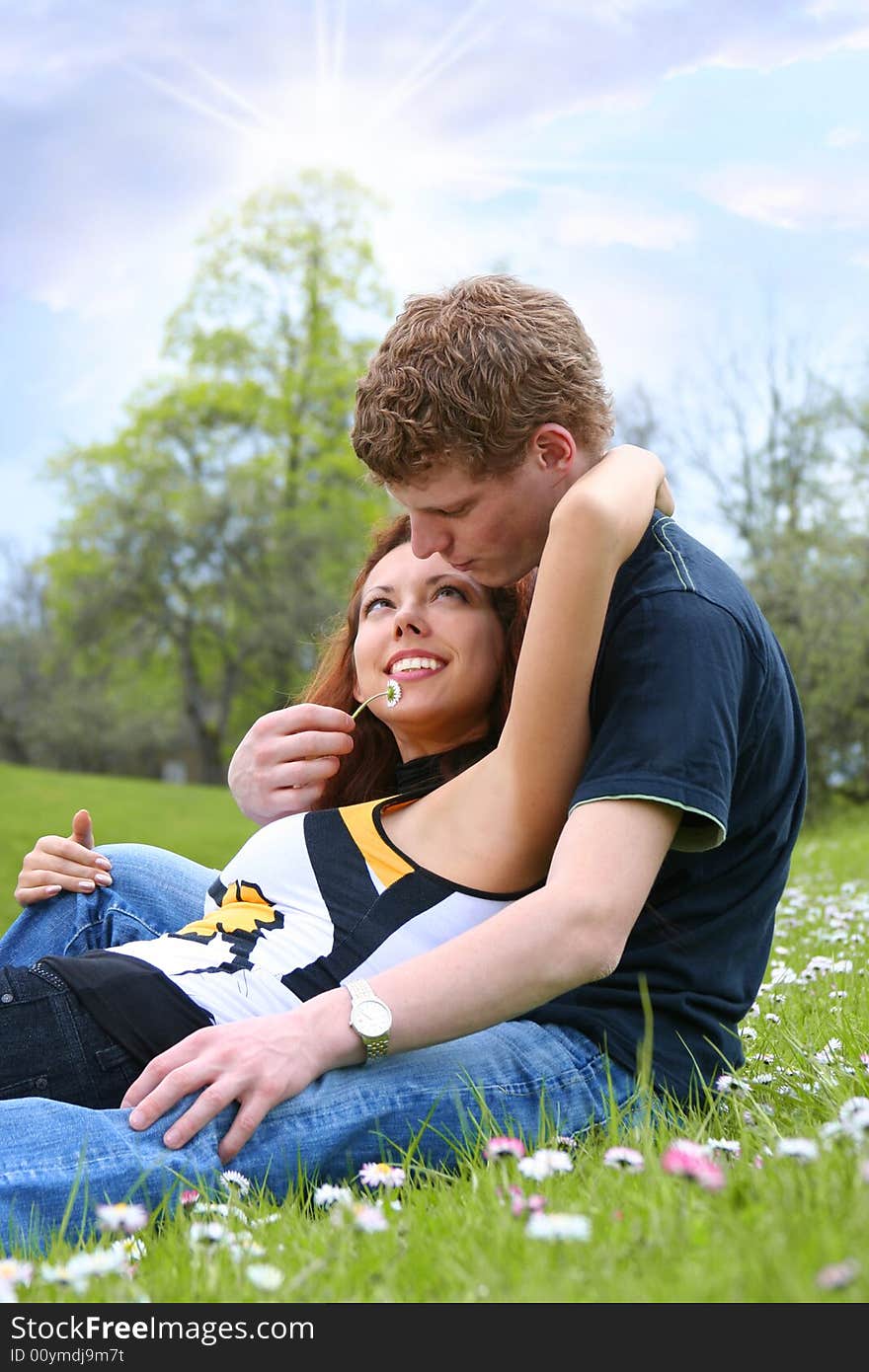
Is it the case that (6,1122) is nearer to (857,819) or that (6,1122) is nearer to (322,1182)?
(322,1182)

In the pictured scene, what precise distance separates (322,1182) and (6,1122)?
67 cm

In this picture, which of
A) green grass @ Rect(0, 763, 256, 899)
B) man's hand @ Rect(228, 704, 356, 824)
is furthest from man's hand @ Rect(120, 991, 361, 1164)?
green grass @ Rect(0, 763, 256, 899)

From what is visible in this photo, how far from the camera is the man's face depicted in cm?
287

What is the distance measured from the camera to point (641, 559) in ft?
8.96

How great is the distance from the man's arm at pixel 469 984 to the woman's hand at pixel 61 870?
1116mm

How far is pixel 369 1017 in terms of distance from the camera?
8.17 feet

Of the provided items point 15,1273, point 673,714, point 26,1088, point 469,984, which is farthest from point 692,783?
point 26,1088

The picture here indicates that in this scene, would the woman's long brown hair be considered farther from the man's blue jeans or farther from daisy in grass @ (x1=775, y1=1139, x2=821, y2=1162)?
daisy in grass @ (x1=775, y1=1139, x2=821, y2=1162)

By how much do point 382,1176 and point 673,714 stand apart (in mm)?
1069

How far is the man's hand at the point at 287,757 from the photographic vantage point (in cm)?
341

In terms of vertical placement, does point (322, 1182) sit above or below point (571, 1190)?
below

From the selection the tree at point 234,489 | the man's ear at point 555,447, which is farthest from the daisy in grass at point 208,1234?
the tree at point 234,489

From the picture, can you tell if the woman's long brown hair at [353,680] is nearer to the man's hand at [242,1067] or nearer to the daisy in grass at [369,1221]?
the man's hand at [242,1067]
